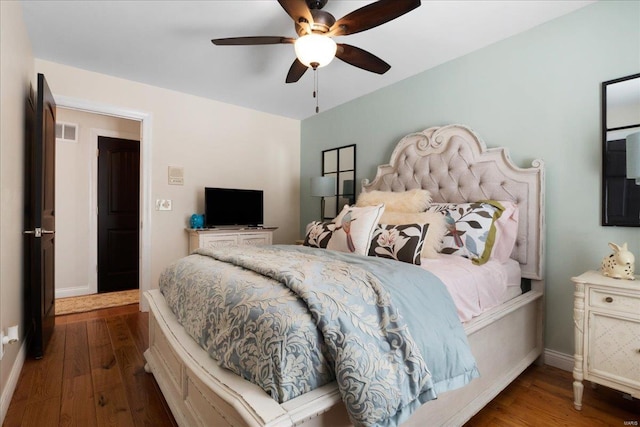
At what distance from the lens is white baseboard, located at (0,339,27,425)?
5.37 feet

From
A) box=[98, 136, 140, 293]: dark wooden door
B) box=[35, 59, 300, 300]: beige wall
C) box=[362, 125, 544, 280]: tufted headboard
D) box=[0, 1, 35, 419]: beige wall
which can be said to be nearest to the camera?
box=[0, 1, 35, 419]: beige wall

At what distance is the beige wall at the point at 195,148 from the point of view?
3.21 meters

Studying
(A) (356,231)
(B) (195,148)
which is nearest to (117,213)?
(B) (195,148)

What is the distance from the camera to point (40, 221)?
7.13 feet

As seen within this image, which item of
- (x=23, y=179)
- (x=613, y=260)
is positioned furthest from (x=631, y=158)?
(x=23, y=179)

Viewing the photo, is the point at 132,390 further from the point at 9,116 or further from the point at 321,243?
the point at 9,116

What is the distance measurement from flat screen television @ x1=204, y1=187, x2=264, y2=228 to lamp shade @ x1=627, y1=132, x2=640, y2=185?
132 inches

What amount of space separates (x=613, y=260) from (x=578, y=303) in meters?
0.31

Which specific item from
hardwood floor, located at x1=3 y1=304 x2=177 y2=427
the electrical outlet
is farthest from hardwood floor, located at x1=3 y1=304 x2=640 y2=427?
the electrical outlet

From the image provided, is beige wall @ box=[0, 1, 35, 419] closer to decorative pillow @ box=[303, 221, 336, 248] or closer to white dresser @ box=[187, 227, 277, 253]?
white dresser @ box=[187, 227, 277, 253]

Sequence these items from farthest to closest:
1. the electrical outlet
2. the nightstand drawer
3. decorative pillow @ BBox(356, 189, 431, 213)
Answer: the electrical outlet → decorative pillow @ BBox(356, 189, 431, 213) → the nightstand drawer

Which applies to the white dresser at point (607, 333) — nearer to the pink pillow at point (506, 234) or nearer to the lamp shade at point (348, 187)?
the pink pillow at point (506, 234)

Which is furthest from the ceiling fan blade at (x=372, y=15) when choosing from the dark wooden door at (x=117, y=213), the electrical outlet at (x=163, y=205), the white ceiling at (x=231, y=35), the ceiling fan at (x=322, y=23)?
the dark wooden door at (x=117, y=213)

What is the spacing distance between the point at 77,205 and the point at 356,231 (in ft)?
12.4
